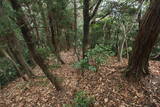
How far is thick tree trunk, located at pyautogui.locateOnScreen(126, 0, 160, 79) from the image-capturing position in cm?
200

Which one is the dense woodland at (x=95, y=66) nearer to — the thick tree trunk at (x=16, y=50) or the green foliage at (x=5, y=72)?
the thick tree trunk at (x=16, y=50)

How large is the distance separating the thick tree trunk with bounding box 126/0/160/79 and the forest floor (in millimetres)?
330

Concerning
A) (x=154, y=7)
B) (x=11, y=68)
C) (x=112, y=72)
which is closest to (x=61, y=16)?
(x=112, y=72)

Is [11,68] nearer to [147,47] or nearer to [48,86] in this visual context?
[48,86]

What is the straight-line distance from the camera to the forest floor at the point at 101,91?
8.09 feet

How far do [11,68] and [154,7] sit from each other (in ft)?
24.7

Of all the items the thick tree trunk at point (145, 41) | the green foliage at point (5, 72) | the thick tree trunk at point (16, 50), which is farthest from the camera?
the green foliage at point (5, 72)

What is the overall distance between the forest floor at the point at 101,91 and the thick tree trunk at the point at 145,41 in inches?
13.0

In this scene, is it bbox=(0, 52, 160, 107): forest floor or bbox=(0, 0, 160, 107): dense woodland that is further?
bbox=(0, 52, 160, 107): forest floor

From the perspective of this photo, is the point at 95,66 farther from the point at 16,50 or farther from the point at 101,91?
the point at 16,50

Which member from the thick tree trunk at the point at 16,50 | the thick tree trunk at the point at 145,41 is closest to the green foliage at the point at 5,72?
the thick tree trunk at the point at 16,50

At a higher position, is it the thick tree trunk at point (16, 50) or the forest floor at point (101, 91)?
the thick tree trunk at point (16, 50)

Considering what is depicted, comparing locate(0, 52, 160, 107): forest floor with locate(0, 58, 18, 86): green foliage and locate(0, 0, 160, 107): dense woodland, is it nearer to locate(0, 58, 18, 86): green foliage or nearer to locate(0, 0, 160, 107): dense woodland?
locate(0, 0, 160, 107): dense woodland

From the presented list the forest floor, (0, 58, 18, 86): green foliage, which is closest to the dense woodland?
the forest floor
